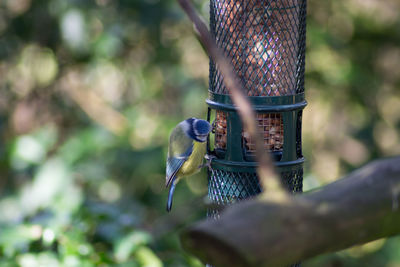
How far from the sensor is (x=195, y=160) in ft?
9.00

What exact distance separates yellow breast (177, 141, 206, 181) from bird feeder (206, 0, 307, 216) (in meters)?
0.52

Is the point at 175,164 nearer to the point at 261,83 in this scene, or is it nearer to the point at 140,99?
the point at 261,83

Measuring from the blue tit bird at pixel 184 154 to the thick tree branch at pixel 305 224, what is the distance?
62.3 inches

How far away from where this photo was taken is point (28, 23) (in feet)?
14.3

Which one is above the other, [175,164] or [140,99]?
[140,99]

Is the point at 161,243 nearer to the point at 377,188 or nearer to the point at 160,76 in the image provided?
the point at 160,76

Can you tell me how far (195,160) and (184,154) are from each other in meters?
0.07

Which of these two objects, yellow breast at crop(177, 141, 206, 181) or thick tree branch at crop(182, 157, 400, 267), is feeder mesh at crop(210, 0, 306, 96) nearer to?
yellow breast at crop(177, 141, 206, 181)

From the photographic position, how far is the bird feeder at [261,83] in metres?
2.11

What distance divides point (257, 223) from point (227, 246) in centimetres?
6

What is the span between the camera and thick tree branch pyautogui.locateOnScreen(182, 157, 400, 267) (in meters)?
0.86

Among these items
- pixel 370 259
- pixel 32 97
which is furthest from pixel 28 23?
pixel 370 259

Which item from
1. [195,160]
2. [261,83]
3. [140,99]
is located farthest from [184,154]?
[140,99]

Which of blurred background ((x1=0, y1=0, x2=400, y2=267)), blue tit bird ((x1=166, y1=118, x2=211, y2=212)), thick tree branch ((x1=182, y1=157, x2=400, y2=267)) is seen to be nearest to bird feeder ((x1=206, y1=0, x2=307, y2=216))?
blue tit bird ((x1=166, y1=118, x2=211, y2=212))
